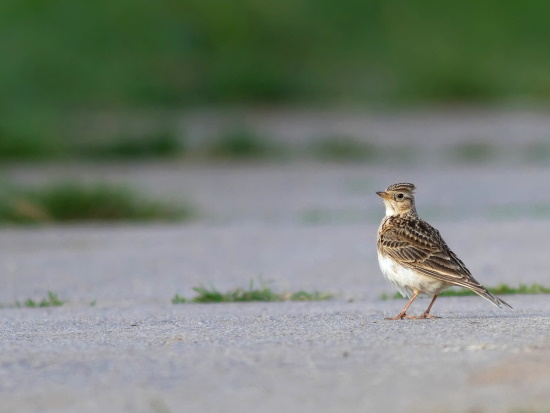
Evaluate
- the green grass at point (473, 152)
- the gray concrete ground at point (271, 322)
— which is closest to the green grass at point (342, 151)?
the green grass at point (473, 152)

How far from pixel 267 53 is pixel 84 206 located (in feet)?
70.8

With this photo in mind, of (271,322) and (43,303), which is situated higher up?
(43,303)

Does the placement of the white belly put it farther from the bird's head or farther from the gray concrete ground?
the bird's head

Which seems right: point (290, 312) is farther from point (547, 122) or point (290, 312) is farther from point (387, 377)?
point (547, 122)

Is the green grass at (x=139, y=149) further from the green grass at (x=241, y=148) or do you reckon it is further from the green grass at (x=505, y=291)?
the green grass at (x=505, y=291)

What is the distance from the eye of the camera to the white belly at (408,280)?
8.84 meters

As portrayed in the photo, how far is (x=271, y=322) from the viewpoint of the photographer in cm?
842

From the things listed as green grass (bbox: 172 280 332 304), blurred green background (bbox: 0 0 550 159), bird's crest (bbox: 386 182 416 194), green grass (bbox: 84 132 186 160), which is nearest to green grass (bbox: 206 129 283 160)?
green grass (bbox: 84 132 186 160)

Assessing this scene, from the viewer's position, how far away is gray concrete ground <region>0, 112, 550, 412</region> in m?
5.95

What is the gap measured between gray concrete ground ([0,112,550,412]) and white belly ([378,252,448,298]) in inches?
9.8

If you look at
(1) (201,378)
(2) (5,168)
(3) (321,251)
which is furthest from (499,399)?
(2) (5,168)

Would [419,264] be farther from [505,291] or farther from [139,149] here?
[139,149]

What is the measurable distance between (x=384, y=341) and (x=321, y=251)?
24.5ft

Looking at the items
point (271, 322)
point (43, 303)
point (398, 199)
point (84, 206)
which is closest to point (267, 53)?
point (84, 206)
